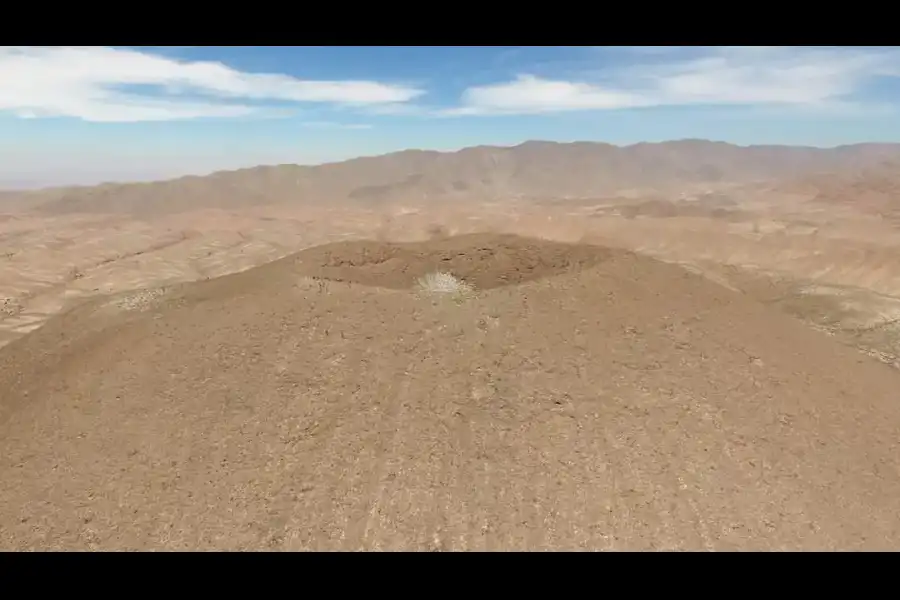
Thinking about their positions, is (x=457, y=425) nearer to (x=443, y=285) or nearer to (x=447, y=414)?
(x=447, y=414)

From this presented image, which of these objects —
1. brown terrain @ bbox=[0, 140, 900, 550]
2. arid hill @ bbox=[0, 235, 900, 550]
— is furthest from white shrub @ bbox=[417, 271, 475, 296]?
arid hill @ bbox=[0, 235, 900, 550]

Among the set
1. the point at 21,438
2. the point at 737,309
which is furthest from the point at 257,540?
the point at 737,309

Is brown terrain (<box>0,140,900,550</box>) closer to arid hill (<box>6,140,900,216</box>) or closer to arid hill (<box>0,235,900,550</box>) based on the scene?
arid hill (<box>0,235,900,550</box>)

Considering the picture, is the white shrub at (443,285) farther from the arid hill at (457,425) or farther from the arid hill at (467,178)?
the arid hill at (467,178)

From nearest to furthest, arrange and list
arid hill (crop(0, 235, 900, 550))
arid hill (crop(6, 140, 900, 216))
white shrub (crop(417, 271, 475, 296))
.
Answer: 1. arid hill (crop(0, 235, 900, 550))
2. white shrub (crop(417, 271, 475, 296))
3. arid hill (crop(6, 140, 900, 216))

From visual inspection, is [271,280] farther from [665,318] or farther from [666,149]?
[666,149]
